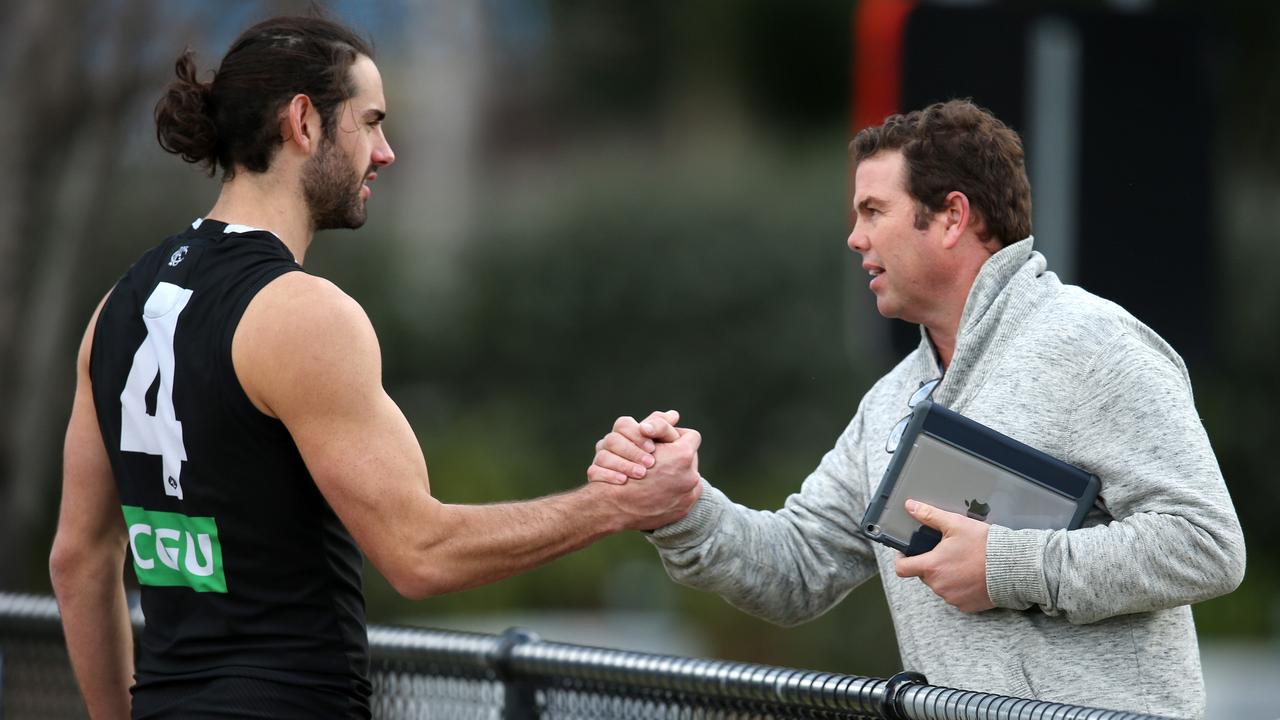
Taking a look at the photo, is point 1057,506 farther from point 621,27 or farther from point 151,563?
point 621,27

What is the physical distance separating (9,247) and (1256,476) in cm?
1199

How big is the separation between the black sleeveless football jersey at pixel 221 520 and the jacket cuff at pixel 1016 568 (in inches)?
47.2

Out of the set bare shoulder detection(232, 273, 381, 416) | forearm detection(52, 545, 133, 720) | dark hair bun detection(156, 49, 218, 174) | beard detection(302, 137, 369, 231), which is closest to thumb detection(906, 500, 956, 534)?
bare shoulder detection(232, 273, 381, 416)

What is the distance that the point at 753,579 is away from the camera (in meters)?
3.62

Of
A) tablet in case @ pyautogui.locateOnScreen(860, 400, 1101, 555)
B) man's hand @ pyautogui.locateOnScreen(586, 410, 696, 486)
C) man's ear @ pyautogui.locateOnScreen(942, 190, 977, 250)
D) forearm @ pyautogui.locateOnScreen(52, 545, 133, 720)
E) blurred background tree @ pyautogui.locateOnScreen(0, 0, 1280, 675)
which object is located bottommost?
blurred background tree @ pyautogui.locateOnScreen(0, 0, 1280, 675)

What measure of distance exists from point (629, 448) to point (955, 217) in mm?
857

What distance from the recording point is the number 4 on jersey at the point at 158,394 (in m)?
3.04

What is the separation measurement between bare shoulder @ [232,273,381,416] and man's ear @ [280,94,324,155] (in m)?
0.40

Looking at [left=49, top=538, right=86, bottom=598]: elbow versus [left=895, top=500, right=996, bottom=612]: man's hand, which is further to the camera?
[left=49, top=538, right=86, bottom=598]: elbow

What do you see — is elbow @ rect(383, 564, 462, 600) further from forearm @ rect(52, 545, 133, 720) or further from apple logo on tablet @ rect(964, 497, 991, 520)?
apple logo on tablet @ rect(964, 497, 991, 520)

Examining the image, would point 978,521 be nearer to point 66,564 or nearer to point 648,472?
point 648,472

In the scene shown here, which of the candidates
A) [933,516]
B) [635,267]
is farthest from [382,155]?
[635,267]

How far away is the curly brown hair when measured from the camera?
3455 mm

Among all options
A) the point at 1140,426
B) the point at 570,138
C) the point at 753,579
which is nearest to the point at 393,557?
the point at 753,579
